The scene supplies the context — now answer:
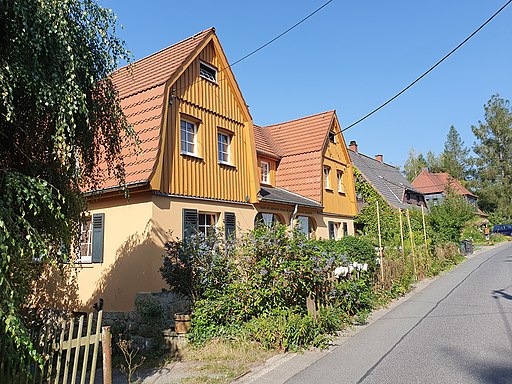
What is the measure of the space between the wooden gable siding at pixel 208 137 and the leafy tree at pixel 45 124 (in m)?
5.24

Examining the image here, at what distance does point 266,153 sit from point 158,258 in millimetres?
9936

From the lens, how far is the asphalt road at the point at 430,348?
5480mm

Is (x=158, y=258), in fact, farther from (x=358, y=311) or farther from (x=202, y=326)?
(x=358, y=311)

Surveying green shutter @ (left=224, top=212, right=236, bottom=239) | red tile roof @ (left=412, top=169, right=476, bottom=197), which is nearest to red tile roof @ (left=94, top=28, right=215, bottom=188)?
green shutter @ (left=224, top=212, right=236, bottom=239)

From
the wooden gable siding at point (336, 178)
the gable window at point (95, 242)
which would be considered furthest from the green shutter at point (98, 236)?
the wooden gable siding at point (336, 178)

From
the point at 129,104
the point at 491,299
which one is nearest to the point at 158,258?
the point at 129,104

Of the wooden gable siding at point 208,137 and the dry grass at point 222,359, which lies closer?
the dry grass at point 222,359

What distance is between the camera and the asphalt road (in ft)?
18.0

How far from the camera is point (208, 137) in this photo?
12391mm

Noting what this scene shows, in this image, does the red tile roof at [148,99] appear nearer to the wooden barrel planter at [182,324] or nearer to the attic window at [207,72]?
the attic window at [207,72]

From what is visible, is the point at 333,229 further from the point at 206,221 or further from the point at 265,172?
the point at 206,221

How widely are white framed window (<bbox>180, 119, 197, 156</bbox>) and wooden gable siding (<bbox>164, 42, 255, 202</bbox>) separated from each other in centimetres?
16

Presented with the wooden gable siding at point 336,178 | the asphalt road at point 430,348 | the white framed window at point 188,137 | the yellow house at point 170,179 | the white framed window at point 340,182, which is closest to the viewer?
the asphalt road at point 430,348

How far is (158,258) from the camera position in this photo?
32.1ft
